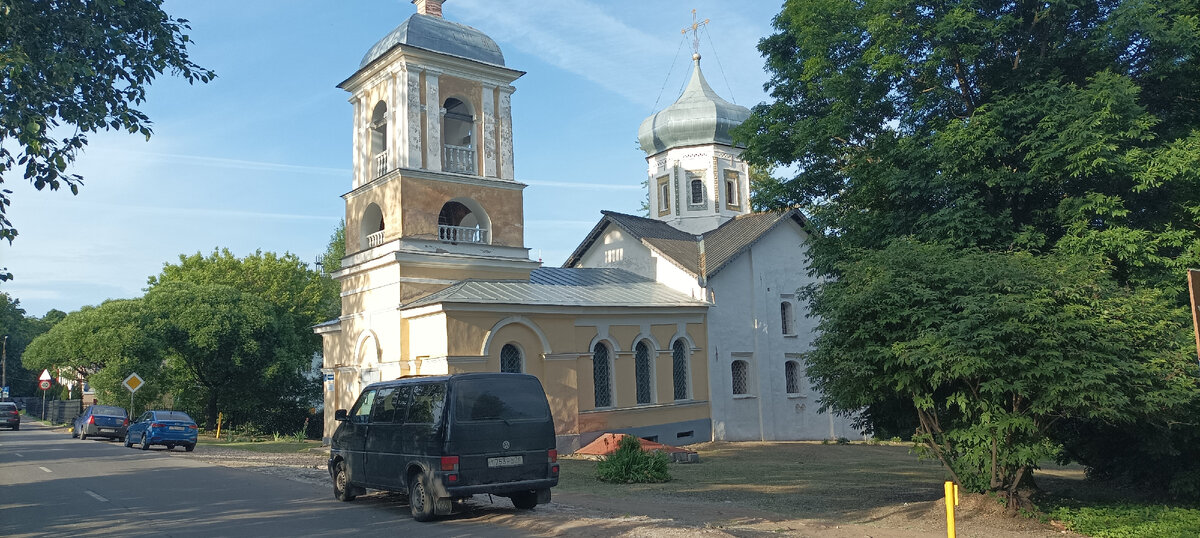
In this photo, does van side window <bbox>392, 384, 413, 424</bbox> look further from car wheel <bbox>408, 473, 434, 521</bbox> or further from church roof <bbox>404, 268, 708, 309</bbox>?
church roof <bbox>404, 268, 708, 309</bbox>

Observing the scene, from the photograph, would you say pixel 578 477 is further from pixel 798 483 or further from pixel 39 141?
pixel 39 141

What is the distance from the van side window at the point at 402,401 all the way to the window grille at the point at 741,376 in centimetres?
1938

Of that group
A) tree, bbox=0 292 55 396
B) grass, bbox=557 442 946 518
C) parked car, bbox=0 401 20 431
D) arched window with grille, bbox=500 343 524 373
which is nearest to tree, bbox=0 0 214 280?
grass, bbox=557 442 946 518

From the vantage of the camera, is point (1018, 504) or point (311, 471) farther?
point (311, 471)

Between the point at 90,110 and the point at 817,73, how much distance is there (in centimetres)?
1122

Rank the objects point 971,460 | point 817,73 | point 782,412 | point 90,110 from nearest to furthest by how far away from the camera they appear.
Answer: point 90,110 < point 971,460 < point 817,73 < point 782,412

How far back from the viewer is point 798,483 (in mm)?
16203

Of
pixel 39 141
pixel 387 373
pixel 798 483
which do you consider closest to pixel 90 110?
pixel 39 141

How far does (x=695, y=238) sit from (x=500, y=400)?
2395cm

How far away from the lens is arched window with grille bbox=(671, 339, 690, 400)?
2834 cm

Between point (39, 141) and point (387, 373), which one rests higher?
point (39, 141)

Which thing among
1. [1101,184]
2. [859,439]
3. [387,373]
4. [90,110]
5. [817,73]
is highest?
[817,73]

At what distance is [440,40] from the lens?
81.6ft

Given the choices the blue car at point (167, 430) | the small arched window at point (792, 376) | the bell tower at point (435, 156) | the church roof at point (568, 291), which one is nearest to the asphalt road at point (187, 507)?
the blue car at point (167, 430)
